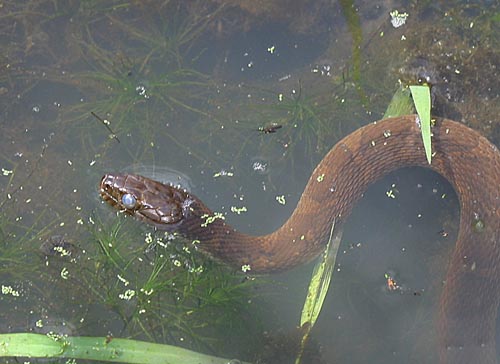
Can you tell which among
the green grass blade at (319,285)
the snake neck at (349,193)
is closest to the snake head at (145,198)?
the snake neck at (349,193)

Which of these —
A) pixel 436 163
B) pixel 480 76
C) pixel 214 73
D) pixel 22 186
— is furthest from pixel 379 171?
pixel 22 186

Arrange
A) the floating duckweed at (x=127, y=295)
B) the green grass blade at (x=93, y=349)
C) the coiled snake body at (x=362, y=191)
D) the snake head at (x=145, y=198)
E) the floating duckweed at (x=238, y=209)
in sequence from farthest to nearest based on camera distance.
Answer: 1. the floating duckweed at (x=238, y=209)
2. the floating duckweed at (x=127, y=295)
3. the coiled snake body at (x=362, y=191)
4. the snake head at (x=145, y=198)
5. the green grass blade at (x=93, y=349)

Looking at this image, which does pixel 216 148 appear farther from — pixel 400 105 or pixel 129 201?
pixel 400 105

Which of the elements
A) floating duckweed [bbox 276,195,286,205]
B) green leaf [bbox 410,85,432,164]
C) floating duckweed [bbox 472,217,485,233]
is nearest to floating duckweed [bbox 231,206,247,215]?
floating duckweed [bbox 276,195,286,205]

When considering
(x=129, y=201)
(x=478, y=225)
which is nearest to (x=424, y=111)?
(x=478, y=225)

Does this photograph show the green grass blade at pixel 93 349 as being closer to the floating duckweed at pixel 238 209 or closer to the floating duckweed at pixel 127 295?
the floating duckweed at pixel 127 295

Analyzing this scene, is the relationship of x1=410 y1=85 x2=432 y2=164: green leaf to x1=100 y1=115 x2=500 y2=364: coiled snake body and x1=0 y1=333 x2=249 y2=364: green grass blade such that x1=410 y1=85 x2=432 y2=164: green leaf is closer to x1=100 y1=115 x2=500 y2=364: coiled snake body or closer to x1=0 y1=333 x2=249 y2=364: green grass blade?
x1=100 y1=115 x2=500 y2=364: coiled snake body
